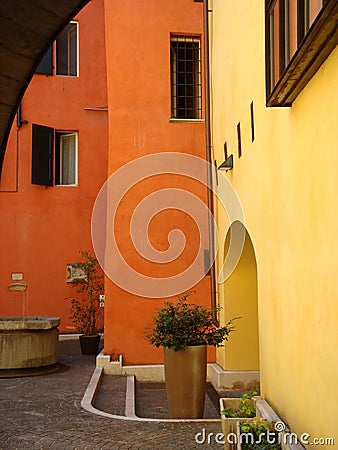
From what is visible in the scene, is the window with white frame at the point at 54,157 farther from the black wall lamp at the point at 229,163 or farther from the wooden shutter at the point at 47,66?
the black wall lamp at the point at 229,163

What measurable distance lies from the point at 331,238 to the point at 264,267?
2683 millimetres

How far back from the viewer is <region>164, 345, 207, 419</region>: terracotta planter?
7.55 meters

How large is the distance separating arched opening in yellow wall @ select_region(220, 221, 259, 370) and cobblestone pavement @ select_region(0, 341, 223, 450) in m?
2.46

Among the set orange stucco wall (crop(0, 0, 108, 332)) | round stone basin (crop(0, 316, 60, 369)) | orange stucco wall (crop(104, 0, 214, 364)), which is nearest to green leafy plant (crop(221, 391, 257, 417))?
orange stucco wall (crop(104, 0, 214, 364))

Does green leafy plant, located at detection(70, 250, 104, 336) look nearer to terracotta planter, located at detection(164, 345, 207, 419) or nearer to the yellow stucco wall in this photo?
terracotta planter, located at detection(164, 345, 207, 419)

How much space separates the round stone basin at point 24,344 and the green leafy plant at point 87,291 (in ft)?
9.92

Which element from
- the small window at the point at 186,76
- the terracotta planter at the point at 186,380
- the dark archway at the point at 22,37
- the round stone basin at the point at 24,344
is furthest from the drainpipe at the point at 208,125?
the dark archway at the point at 22,37

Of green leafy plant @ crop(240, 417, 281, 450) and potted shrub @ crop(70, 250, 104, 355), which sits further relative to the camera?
potted shrub @ crop(70, 250, 104, 355)

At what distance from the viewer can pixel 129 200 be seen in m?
11.2

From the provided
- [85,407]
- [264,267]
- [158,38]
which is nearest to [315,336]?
[264,267]

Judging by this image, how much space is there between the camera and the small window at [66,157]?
51.9ft

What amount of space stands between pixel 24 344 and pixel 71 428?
153 inches

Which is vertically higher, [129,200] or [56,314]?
[129,200]

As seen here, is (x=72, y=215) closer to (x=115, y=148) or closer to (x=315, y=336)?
(x=115, y=148)
